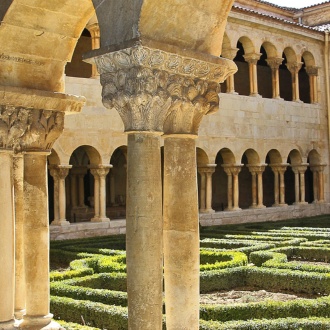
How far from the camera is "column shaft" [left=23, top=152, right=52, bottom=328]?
297 inches

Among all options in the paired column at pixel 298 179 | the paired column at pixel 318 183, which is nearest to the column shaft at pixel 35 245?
the paired column at pixel 298 179

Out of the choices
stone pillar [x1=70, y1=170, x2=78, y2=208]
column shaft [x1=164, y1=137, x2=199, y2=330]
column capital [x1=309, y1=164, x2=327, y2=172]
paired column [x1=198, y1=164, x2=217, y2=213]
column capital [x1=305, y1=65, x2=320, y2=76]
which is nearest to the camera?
column shaft [x1=164, y1=137, x2=199, y2=330]

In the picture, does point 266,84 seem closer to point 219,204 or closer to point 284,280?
point 219,204

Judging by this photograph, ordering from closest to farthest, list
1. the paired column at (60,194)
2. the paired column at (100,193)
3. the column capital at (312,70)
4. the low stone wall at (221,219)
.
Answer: the paired column at (60,194) < the low stone wall at (221,219) < the paired column at (100,193) < the column capital at (312,70)

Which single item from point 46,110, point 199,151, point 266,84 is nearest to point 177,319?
point 46,110

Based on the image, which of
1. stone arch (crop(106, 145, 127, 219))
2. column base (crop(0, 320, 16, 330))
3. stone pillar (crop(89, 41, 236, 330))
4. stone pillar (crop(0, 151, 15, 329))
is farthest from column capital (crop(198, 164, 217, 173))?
stone pillar (crop(89, 41, 236, 330))

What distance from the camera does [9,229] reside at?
7.27 metres

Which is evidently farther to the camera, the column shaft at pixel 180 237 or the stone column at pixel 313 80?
the stone column at pixel 313 80

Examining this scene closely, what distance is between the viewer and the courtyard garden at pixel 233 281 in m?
9.35

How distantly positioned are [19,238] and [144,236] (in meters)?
2.86

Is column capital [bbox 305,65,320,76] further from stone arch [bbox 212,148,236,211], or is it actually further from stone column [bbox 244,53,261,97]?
stone arch [bbox 212,148,236,211]

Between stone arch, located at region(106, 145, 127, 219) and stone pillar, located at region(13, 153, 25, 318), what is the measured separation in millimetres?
19806

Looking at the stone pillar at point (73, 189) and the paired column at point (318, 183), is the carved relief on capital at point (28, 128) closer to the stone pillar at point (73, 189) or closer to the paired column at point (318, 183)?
the stone pillar at point (73, 189)

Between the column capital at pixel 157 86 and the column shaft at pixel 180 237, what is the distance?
28cm
